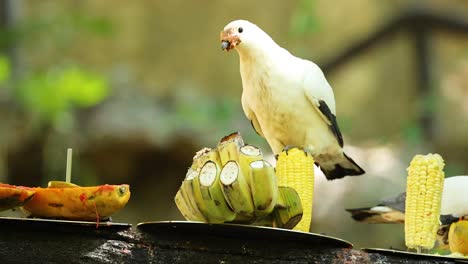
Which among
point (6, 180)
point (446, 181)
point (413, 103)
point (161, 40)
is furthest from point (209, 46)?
point (446, 181)

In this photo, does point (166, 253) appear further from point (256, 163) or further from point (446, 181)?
point (446, 181)

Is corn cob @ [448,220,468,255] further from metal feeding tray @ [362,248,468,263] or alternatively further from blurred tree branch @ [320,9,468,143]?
blurred tree branch @ [320,9,468,143]

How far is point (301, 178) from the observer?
2129 mm

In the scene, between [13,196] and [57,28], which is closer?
[13,196]

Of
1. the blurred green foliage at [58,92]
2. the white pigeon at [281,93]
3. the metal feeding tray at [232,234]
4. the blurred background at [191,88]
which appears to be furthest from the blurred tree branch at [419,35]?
the metal feeding tray at [232,234]

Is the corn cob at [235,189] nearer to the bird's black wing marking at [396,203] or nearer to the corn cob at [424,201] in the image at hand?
the corn cob at [424,201]

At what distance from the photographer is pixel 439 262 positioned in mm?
2006

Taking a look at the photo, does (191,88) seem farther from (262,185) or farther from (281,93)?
(262,185)

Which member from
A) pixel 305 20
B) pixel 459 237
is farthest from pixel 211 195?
pixel 305 20

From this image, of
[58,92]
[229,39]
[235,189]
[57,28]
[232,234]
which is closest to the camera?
[235,189]

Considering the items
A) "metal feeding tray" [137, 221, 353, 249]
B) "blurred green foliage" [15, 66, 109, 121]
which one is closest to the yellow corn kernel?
"metal feeding tray" [137, 221, 353, 249]

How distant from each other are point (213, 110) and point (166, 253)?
405 cm

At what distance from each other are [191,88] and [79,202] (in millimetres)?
4445

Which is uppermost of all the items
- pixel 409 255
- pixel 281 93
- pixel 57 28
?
pixel 57 28
